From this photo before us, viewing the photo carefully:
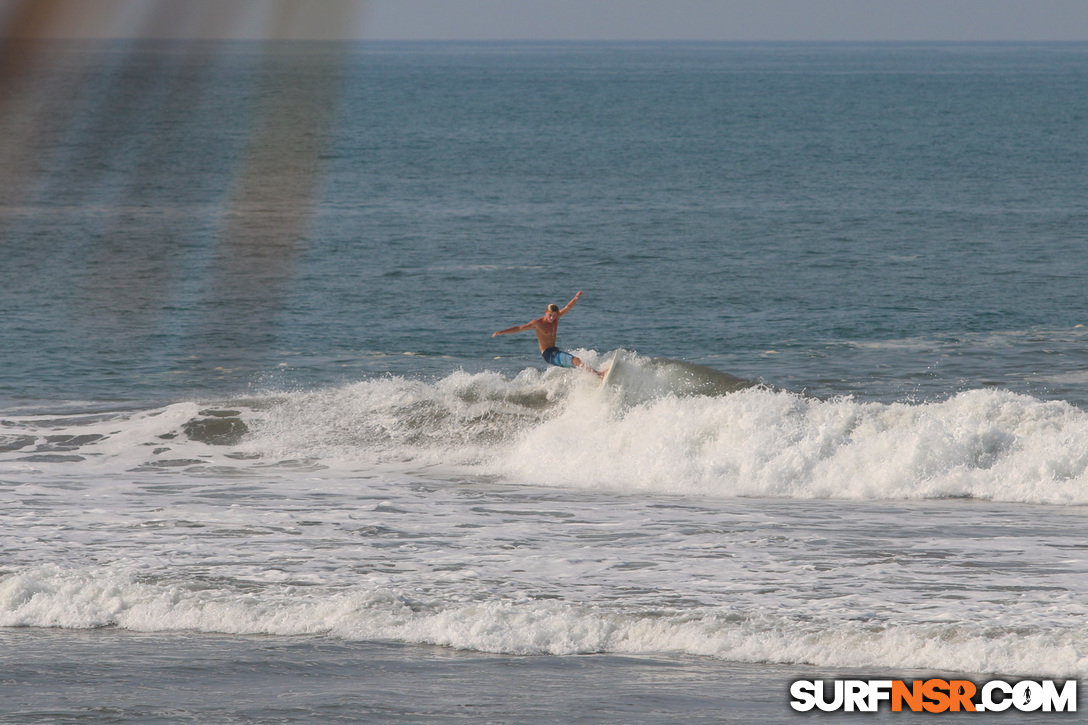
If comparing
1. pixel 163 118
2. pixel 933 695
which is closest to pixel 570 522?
pixel 933 695

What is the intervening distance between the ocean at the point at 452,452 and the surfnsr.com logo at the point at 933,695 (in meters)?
0.17

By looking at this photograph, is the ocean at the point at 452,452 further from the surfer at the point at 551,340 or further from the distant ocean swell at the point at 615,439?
the surfer at the point at 551,340

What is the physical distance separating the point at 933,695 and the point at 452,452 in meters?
10.8

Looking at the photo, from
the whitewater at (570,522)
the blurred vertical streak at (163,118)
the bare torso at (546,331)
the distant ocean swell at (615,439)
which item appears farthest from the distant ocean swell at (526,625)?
the bare torso at (546,331)

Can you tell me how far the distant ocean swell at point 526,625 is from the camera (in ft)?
29.3

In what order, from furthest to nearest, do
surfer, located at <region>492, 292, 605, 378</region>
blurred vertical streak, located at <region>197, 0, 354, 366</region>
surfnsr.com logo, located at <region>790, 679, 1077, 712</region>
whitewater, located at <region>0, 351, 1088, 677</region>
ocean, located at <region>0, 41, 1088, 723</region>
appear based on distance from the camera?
surfer, located at <region>492, 292, 605, 378</region> → whitewater, located at <region>0, 351, 1088, 677</region> → surfnsr.com logo, located at <region>790, 679, 1077, 712</region> → ocean, located at <region>0, 41, 1088, 723</region> → blurred vertical streak, located at <region>197, 0, 354, 366</region>

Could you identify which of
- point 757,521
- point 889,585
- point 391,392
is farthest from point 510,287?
point 889,585

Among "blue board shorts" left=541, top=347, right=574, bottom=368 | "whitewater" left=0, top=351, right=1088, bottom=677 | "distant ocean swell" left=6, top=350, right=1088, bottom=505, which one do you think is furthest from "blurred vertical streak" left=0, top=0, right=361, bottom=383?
"blue board shorts" left=541, top=347, right=574, bottom=368

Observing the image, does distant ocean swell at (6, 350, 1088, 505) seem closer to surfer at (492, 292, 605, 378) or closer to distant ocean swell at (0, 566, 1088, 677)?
surfer at (492, 292, 605, 378)

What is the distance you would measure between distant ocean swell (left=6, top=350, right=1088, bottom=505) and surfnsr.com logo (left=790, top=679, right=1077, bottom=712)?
6.90 meters

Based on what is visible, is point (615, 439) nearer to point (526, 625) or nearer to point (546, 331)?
point (546, 331)

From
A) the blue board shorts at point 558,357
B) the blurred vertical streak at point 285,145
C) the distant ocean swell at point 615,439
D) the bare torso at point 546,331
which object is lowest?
the distant ocean swell at point 615,439

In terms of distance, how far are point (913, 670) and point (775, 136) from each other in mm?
85105

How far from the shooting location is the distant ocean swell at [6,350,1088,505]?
15.7 m
